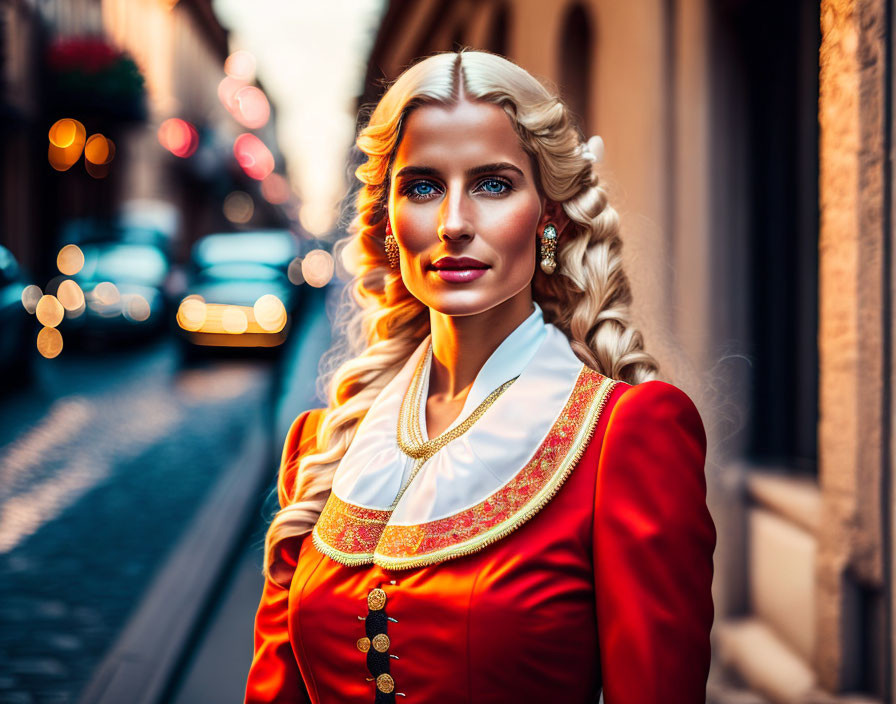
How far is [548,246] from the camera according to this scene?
5.99ft

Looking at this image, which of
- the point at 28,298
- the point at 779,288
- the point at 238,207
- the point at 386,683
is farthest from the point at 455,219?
the point at 238,207

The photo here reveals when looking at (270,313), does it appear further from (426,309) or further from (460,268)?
(460,268)

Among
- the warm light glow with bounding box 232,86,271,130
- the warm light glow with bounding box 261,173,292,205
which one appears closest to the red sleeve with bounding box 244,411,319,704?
the warm light glow with bounding box 232,86,271,130

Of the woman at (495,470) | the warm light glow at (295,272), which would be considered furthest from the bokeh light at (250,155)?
the woman at (495,470)

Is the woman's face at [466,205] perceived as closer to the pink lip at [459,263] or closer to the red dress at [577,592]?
the pink lip at [459,263]

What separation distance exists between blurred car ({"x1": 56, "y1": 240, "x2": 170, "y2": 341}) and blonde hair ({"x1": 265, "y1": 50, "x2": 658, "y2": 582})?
13.3 meters

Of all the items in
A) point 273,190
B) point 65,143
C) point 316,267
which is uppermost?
point 273,190

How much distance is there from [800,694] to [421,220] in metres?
3.01

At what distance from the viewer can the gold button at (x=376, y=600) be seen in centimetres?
168

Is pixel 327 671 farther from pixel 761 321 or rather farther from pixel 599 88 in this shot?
pixel 599 88

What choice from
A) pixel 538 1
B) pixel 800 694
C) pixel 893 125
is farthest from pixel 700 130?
pixel 538 1

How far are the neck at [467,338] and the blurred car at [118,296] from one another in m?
13.5

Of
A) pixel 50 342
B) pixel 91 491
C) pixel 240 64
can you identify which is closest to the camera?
pixel 91 491

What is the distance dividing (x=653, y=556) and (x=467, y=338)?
0.56 metres
